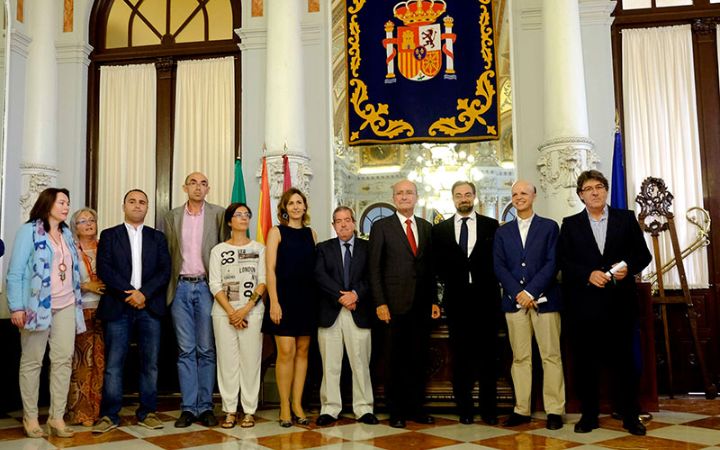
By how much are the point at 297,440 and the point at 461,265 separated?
1.34 meters

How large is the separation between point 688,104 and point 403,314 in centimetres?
367

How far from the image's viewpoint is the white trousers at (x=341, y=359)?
3959 millimetres

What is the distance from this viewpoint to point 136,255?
4023 millimetres

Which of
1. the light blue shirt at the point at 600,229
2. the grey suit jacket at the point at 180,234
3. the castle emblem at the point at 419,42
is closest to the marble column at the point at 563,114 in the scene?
the castle emblem at the point at 419,42

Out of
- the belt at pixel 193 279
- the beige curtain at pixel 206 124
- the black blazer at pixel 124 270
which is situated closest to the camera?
the black blazer at pixel 124 270

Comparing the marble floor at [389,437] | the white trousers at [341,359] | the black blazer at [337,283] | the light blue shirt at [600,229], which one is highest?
the light blue shirt at [600,229]

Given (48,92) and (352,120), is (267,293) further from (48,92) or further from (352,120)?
(48,92)

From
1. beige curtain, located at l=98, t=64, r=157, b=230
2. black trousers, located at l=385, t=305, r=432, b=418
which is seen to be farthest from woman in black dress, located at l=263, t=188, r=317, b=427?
beige curtain, located at l=98, t=64, r=157, b=230

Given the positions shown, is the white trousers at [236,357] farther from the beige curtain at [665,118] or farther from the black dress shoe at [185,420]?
the beige curtain at [665,118]

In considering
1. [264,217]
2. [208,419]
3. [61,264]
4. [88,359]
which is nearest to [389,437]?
[208,419]

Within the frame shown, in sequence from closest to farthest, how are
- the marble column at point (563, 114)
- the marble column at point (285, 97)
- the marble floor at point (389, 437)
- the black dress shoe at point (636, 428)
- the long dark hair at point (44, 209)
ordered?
1. the marble floor at point (389, 437)
2. the black dress shoe at point (636, 428)
3. the long dark hair at point (44, 209)
4. the marble column at point (563, 114)
5. the marble column at point (285, 97)

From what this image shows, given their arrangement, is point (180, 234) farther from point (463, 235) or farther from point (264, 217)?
point (463, 235)

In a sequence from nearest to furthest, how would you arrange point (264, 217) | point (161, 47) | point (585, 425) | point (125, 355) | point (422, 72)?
point (585, 425) → point (125, 355) → point (264, 217) → point (422, 72) → point (161, 47)

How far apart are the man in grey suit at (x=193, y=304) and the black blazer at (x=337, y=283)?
2.25 feet
